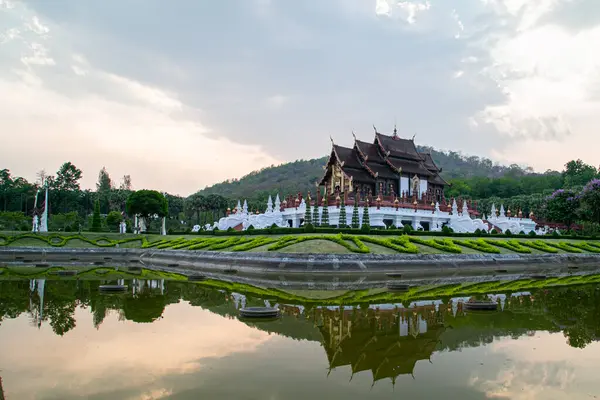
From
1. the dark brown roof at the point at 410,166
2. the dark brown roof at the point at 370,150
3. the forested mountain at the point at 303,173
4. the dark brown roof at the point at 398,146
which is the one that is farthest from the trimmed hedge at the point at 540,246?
the forested mountain at the point at 303,173

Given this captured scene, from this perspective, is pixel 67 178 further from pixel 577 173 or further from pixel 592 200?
pixel 577 173

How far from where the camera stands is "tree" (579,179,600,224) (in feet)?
163

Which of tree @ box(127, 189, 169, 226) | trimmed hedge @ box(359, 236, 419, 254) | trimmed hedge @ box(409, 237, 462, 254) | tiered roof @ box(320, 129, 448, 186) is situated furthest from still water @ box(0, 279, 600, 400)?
tree @ box(127, 189, 169, 226)

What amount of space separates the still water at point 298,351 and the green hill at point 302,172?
136 meters

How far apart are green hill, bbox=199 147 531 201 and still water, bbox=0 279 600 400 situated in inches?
5348

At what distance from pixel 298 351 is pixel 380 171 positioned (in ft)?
137

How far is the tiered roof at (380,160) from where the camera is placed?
5022 cm

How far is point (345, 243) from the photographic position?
3092 cm

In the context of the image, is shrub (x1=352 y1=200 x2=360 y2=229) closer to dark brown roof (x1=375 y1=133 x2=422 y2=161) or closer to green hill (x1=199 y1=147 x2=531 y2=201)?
dark brown roof (x1=375 y1=133 x2=422 y2=161)

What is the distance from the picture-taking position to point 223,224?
53031 mm

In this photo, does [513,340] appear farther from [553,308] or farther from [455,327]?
[553,308]

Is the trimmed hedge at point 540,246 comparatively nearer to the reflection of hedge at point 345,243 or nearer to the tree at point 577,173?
the reflection of hedge at point 345,243

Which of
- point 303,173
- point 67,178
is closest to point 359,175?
point 67,178

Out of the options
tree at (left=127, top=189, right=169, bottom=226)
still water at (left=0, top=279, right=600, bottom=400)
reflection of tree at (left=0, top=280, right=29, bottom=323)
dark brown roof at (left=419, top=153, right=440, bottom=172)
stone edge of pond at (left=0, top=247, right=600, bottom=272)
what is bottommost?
reflection of tree at (left=0, top=280, right=29, bottom=323)
